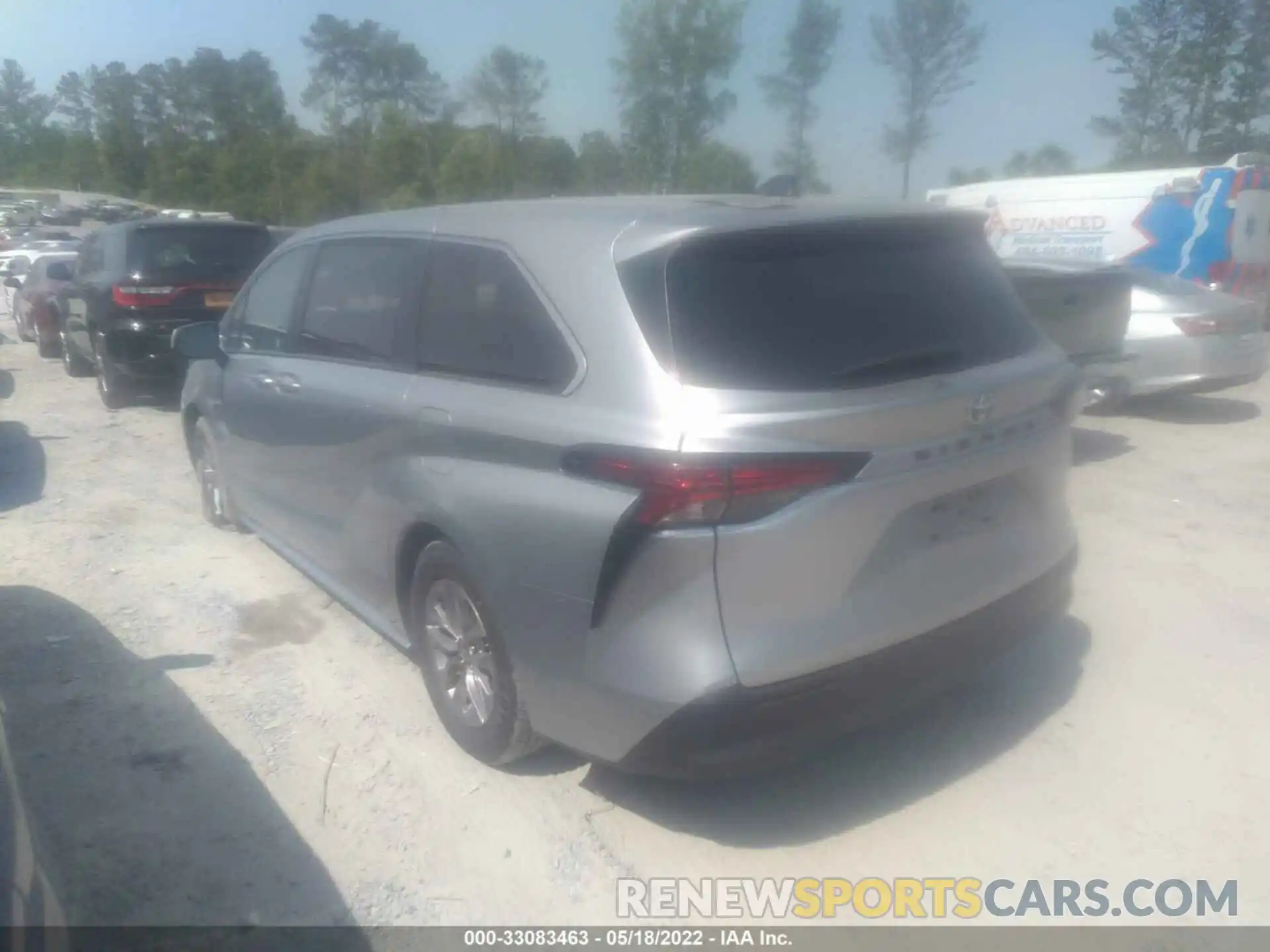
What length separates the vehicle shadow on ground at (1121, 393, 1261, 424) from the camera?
31.7 feet

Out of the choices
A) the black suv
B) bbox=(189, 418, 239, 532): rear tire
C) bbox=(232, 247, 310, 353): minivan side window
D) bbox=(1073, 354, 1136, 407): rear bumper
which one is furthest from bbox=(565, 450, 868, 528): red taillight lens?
the black suv

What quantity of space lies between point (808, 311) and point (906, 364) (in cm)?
33

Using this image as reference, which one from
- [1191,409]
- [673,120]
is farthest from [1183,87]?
[1191,409]

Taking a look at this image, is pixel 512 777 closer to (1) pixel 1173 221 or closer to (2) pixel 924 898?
(2) pixel 924 898

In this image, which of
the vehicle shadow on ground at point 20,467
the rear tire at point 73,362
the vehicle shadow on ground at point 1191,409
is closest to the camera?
the vehicle shadow on ground at point 20,467

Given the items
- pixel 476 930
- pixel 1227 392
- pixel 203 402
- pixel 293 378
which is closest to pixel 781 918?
pixel 476 930

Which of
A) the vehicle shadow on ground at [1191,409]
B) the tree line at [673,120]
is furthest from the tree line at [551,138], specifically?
the vehicle shadow on ground at [1191,409]

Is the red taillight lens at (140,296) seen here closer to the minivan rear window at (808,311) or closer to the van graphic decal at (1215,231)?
the minivan rear window at (808,311)

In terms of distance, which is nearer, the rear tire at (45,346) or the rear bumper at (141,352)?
the rear bumper at (141,352)

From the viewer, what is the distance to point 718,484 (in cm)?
274

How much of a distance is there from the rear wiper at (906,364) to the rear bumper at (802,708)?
0.77 meters

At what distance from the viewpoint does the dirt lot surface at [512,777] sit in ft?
10.5

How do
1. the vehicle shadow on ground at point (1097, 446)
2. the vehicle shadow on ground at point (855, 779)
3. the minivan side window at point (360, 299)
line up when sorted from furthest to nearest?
the vehicle shadow on ground at point (1097, 446) < the minivan side window at point (360, 299) < the vehicle shadow on ground at point (855, 779)

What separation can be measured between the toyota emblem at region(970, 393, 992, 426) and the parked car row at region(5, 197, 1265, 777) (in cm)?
1
